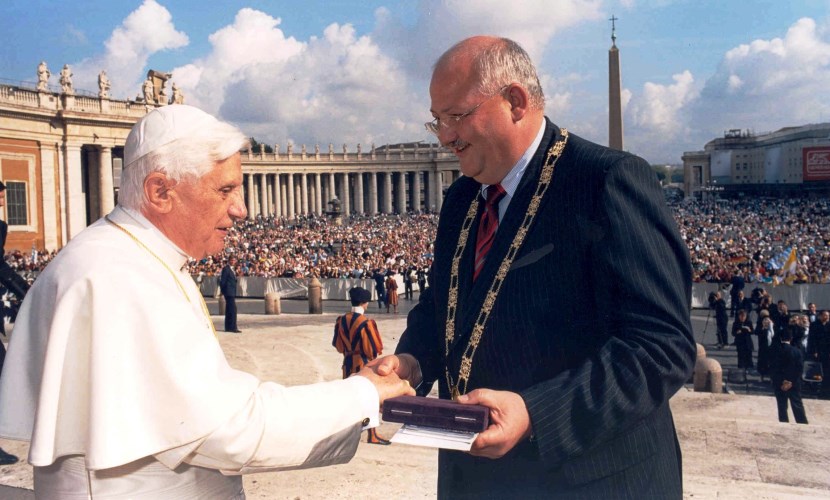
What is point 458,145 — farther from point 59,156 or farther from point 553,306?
point 59,156

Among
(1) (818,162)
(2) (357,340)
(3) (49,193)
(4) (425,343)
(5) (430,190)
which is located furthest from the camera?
(5) (430,190)

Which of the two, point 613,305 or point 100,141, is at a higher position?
point 100,141

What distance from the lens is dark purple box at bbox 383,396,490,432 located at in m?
1.78

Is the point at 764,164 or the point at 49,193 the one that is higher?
the point at 764,164

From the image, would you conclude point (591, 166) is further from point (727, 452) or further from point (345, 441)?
point (727, 452)

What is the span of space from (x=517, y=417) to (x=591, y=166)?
0.76 m

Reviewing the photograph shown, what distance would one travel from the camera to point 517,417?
71.9 inches

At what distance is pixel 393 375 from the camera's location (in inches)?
87.3

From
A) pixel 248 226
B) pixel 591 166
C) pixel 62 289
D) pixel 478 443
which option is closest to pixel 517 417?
pixel 478 443

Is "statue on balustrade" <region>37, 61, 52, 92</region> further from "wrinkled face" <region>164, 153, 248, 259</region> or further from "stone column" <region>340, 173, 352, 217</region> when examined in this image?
"stone column" <region>340, 173, 352, 217</region>

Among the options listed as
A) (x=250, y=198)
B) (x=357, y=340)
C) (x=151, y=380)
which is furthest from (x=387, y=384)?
(x=250, y=198)

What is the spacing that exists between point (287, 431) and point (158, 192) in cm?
82

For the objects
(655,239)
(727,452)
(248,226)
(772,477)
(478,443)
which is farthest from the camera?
(248,226)

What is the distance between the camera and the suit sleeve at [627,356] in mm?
1819
